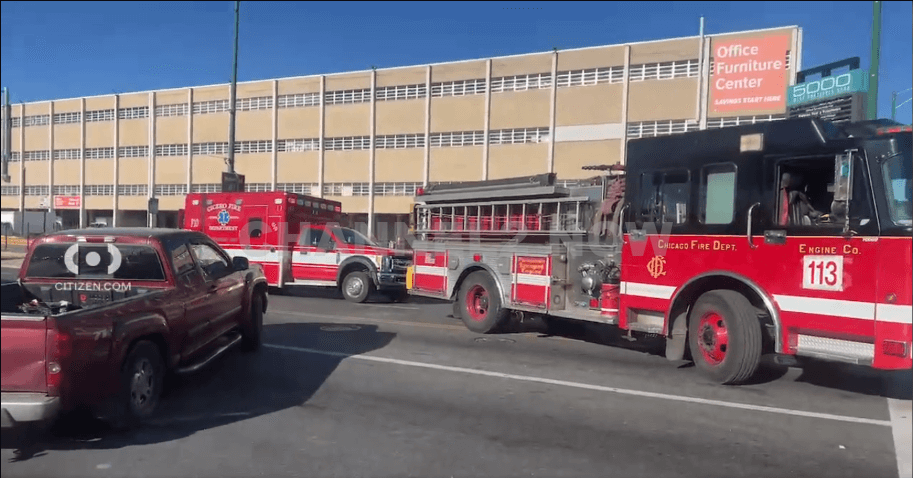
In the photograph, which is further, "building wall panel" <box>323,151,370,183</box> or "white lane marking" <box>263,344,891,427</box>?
"building wall panel" <box>323,151,370,183</box>

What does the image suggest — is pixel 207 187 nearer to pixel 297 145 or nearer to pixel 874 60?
pixel 297 145

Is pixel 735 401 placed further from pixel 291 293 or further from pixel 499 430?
pixel 291 293

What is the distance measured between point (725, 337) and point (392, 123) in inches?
1281

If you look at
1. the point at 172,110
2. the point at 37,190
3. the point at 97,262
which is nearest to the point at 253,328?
the point at 97,262

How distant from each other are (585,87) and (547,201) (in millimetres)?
25383

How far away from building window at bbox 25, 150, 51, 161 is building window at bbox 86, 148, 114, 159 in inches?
171

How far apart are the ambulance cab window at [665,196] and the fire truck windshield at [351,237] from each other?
7898mm

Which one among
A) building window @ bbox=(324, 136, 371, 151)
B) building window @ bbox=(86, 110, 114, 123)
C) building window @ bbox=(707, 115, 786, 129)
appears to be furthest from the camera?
building window @ bbox=(86, 110, 114, 123)

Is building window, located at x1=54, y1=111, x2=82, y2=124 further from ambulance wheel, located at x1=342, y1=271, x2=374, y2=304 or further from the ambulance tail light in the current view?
the ambulance tail light

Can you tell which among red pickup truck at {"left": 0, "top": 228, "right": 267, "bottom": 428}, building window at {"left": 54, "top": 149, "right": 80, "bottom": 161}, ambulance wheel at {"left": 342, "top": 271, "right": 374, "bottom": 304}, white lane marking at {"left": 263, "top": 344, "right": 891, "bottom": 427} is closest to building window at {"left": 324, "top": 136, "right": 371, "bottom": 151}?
building window at {"left": 54, "top": 149, "right": 80, "bottom": 161}

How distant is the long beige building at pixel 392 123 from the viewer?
30359 millimetres

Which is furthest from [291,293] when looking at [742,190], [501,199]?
[742,190]

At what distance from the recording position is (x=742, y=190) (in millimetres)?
7117

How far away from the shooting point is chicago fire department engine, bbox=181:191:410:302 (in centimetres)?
1429
